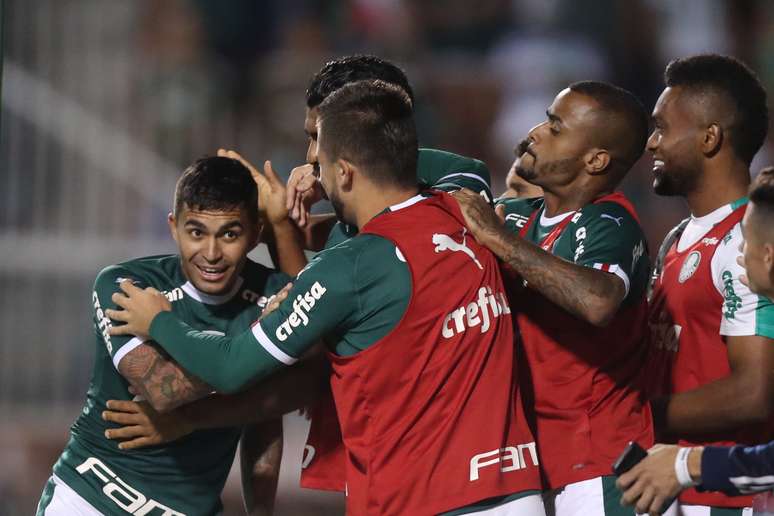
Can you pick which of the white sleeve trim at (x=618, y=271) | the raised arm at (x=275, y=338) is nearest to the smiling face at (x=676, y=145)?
the white sleeve trim at (x=618, y=271)

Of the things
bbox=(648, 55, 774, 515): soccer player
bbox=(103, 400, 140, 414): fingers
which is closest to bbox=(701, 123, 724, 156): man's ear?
bbox=(648, 55, 774, 515): soccer player

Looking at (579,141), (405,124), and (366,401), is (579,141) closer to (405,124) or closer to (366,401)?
(405,124)

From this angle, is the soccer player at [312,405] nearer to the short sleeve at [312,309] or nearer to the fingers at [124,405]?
the fingers at [124,405]

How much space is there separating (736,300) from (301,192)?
5.79 feet

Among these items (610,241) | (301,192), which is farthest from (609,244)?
(301,192)

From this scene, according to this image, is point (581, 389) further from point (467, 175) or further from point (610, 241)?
point (467, 175)

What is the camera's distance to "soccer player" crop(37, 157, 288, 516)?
5094 mm

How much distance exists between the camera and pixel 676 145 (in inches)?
202

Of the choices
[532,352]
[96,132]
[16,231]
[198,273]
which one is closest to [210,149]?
[96,132]

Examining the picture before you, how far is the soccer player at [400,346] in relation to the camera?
428 centimetres

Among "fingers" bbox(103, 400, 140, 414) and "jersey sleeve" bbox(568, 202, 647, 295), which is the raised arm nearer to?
"fingers" bbox(103, 400, 140, 414)

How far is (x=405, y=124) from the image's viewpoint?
4496mm

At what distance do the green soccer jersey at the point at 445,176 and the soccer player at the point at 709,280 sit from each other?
697mm

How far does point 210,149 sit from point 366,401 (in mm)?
6921
